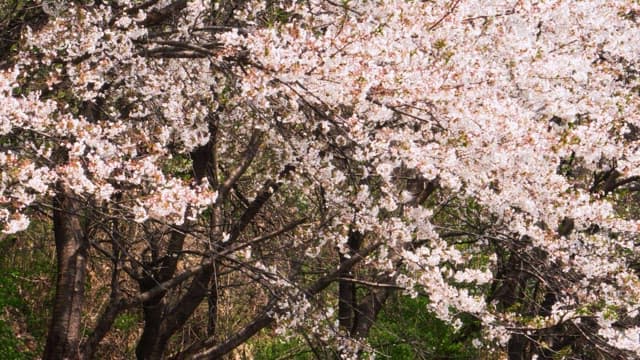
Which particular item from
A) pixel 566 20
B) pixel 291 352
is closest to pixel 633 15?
pixel 566 20

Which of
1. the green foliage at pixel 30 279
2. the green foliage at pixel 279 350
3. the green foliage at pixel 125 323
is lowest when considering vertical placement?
the green foliage at pixel 279 350

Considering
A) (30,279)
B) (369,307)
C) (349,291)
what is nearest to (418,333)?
(349,291)

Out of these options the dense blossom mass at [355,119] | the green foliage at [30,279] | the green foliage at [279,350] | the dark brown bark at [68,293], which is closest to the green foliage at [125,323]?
the green foliage at [30,279]

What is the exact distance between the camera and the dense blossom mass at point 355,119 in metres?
4.03

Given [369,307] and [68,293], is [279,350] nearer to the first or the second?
[369,307]

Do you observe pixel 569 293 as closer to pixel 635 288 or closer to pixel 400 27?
pixel 635 288

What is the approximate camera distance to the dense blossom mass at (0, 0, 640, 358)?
4031 millimetres

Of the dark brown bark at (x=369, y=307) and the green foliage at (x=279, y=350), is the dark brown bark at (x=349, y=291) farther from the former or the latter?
the green foliage at (x=279, y=350)

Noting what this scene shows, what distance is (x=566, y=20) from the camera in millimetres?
6344

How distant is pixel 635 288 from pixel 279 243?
3640 millimetres

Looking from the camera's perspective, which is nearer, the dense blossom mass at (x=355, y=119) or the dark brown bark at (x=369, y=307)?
the dense blossom mass at (x=355, y=119)

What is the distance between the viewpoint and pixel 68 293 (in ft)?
20.0

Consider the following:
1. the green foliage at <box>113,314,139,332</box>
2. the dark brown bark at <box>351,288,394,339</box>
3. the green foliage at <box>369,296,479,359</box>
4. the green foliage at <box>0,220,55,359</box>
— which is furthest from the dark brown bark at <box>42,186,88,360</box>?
the green foliage at <box>0,220,55,359</box>

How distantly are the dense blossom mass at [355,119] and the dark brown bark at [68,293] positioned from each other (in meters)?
0.57
